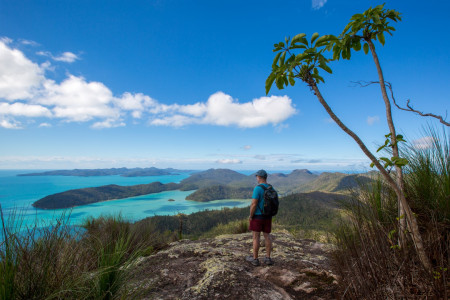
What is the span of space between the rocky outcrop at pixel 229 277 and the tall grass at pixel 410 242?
110 centimetres

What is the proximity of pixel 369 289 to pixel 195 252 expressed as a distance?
4076 mm

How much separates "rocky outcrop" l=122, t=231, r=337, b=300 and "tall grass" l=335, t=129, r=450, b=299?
1098mm

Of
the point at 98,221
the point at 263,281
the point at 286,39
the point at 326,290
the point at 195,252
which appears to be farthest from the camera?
the point at 98,221

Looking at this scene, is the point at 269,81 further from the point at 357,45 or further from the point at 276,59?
the point at 357,45

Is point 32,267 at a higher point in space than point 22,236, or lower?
lower

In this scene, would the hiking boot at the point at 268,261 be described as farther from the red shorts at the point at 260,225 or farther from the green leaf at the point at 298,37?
the green leaf at the point at 298,37

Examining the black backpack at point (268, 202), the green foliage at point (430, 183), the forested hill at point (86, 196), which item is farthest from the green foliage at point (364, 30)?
the forested hill at point (86, 196)

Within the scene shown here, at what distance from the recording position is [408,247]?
1856mm

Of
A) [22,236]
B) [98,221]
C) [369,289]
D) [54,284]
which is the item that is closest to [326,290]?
[369,289]

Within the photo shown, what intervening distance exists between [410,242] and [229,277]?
260 centimetres

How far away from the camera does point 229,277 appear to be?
347cm

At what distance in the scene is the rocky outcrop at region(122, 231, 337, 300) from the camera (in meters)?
3.03

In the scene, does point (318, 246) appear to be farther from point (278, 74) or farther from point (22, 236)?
point (22, 236)

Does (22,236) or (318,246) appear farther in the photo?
(318,246)
